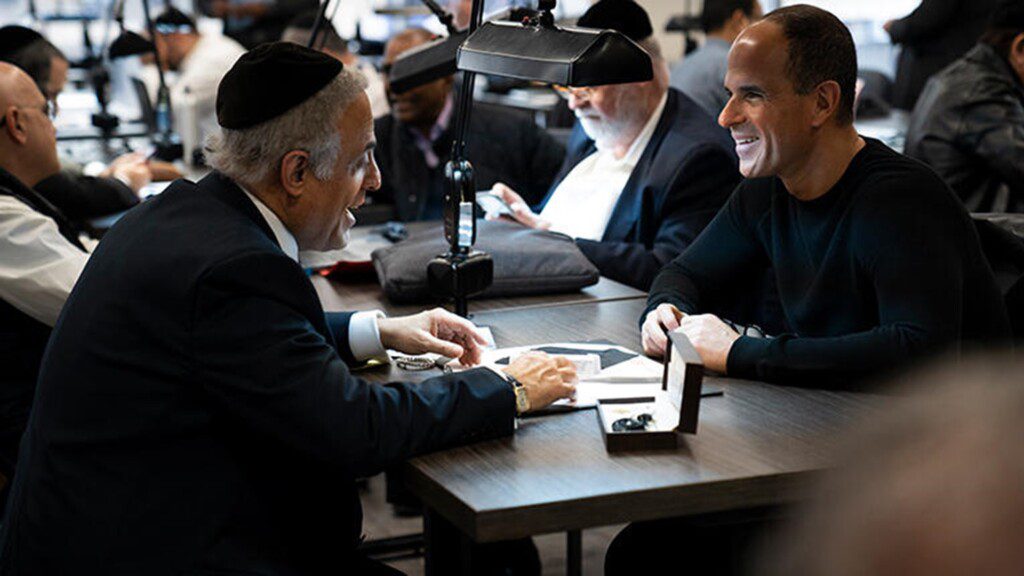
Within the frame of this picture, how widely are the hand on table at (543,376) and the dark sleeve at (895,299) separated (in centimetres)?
29

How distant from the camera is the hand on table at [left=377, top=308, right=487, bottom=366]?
2.15m

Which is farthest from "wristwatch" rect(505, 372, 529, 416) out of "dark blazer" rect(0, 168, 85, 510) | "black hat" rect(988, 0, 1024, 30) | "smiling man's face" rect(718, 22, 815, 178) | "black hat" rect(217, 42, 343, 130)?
"black hat" rect(988, 0, 1024, 30)

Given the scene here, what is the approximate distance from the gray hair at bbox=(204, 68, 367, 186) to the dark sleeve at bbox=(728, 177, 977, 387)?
730 millimetres

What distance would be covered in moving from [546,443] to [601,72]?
2.22 ft

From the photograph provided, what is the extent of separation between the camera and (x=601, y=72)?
211 cm

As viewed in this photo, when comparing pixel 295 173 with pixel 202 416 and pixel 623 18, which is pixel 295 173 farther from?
pixel 623 18

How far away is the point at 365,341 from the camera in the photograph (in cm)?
217

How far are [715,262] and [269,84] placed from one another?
3.34 feet

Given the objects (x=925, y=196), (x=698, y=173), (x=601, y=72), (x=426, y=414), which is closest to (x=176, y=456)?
(x=426, y=414)

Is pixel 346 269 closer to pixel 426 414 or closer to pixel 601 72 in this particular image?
pixel 601 72

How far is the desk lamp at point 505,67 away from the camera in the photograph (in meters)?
2.12

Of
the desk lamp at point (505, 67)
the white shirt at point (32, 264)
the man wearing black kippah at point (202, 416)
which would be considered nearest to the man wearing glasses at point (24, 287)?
the white shirt at point (32, 264)

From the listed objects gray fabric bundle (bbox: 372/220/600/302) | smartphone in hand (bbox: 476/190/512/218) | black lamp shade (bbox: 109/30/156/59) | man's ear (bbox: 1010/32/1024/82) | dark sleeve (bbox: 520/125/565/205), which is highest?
man's ear (bbox: 1010/32/1024/82)

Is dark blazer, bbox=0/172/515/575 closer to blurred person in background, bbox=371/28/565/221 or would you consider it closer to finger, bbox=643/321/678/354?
finger, bbox=643/321/678/354
